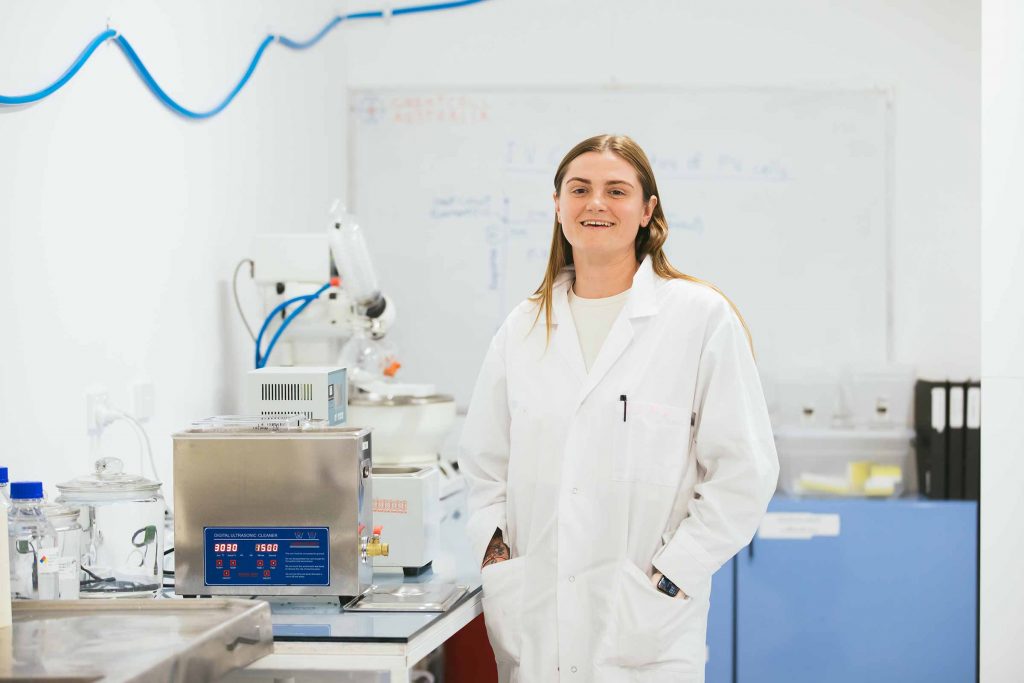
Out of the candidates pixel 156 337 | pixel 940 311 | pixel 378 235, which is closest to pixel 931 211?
Answer: pixel 940 311

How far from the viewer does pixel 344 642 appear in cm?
157

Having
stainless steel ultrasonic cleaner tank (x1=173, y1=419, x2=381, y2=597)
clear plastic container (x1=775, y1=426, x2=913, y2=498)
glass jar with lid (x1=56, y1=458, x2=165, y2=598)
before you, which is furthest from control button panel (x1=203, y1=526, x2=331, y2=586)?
clear plastic container (x1=775, y1=426, x2=913, y2=498)

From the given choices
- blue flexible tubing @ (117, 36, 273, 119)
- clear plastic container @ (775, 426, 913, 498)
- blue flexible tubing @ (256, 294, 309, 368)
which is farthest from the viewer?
clear plastic container @ (775, 426, 913, 498)

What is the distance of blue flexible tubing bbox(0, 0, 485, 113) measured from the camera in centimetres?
188

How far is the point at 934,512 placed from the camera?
3252mm

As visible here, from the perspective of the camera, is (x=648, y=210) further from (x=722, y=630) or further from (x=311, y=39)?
(x=311, y=39)

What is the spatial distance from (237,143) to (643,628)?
1688 mm

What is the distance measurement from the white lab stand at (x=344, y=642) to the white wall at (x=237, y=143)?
549 mm

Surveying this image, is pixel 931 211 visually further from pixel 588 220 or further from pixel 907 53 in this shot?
pixel 588 220

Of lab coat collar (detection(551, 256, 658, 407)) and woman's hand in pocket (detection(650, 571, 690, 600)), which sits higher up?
lab coat collar (detection(551, 256, 658, 407))

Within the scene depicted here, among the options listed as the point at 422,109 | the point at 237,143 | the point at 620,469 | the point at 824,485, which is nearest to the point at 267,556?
the point at 620,469

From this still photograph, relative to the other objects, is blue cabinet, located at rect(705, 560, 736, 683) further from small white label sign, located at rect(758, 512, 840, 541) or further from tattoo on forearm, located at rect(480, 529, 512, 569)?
tattoo on forearm, located at rect(480, 529, 512, 569)

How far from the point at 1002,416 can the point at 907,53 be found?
181 centimetres

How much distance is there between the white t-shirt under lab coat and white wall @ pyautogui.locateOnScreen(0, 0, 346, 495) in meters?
0.90
